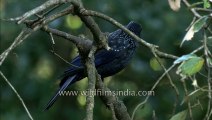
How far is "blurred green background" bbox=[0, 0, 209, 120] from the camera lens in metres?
5.66

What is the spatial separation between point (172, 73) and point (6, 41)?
5.58 feet

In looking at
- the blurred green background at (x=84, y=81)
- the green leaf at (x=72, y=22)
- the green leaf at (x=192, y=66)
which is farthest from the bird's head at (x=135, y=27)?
the green leaf at (x=192, y=66)

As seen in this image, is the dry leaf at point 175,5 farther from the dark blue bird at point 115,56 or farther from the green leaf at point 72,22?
the green leaf at point 72,22

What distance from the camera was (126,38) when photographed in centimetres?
544

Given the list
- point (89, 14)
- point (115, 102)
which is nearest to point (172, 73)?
point (115, 102)

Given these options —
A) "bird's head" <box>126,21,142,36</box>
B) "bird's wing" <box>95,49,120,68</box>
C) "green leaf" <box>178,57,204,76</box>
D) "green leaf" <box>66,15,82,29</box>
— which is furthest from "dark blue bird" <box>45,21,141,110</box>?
"green leaf" <box>178,57,204,76</box>

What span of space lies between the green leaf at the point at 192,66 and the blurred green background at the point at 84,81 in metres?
3.19

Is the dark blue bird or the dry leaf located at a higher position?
the dry leaf

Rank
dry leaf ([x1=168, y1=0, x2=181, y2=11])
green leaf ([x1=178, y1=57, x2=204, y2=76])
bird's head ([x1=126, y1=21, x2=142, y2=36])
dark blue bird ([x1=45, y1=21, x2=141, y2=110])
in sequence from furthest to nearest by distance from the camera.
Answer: bird's head ([x1=126, y1=21, x2=142, y2=36]), dark blue bird ([x1=45, y1=21, x2=141, y2=110]), dry leaf ([x1=168, y1=0, x2=181, y2=11]), green leaf ([x1=178, y1=57, x2=204, y2=76])

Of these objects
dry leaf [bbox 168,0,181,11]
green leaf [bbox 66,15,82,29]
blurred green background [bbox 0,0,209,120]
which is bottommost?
blurred green background [bbox 0,0,209,120]

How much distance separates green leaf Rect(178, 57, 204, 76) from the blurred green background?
10.5 ft

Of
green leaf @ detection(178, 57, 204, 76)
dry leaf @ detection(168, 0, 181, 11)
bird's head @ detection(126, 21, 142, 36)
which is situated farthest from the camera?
bird's head @ detection(126, 21, 142, 36)

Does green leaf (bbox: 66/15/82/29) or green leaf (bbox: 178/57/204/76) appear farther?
green leaf (bbox: 66/15/82/29)

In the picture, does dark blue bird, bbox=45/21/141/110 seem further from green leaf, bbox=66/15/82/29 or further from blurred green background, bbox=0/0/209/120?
green leaf, bbox=66/15/82/29
